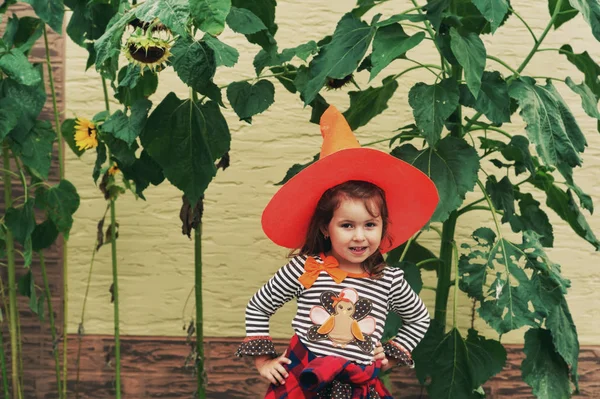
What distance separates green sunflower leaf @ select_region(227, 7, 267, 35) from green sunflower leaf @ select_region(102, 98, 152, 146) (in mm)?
379

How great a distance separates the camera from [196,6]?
208cm

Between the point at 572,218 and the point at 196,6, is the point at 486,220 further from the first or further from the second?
the point at 196,6

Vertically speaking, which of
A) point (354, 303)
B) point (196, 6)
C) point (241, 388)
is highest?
point (196, 6)

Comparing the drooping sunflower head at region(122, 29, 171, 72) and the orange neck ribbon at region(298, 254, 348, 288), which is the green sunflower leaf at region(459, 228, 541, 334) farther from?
the drooping sunflower head at region(122, 29, 171, 72)

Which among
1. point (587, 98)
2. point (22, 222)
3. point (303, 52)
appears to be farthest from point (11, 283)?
point (587, 98)

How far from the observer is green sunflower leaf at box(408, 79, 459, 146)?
2414 mm

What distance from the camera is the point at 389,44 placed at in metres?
2.40

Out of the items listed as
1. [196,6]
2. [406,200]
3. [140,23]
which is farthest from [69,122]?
[406,200]

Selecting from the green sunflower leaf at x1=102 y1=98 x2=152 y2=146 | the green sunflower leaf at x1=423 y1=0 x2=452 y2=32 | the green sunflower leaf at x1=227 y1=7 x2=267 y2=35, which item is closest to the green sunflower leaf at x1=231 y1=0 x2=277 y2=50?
the green sunflower leaf at x1=227 y1=7 x2=267 y2=35

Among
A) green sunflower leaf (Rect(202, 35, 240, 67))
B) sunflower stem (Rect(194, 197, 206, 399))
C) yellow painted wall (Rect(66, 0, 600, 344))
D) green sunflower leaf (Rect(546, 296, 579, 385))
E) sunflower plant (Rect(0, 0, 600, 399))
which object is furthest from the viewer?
yellow painted wall (Rect(66, 0, 600, 344))

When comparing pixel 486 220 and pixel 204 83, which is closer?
pixel 204 83

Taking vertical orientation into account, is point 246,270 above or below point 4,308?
above

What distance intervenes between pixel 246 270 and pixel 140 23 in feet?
4.37

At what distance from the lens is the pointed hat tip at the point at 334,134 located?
2.10m
